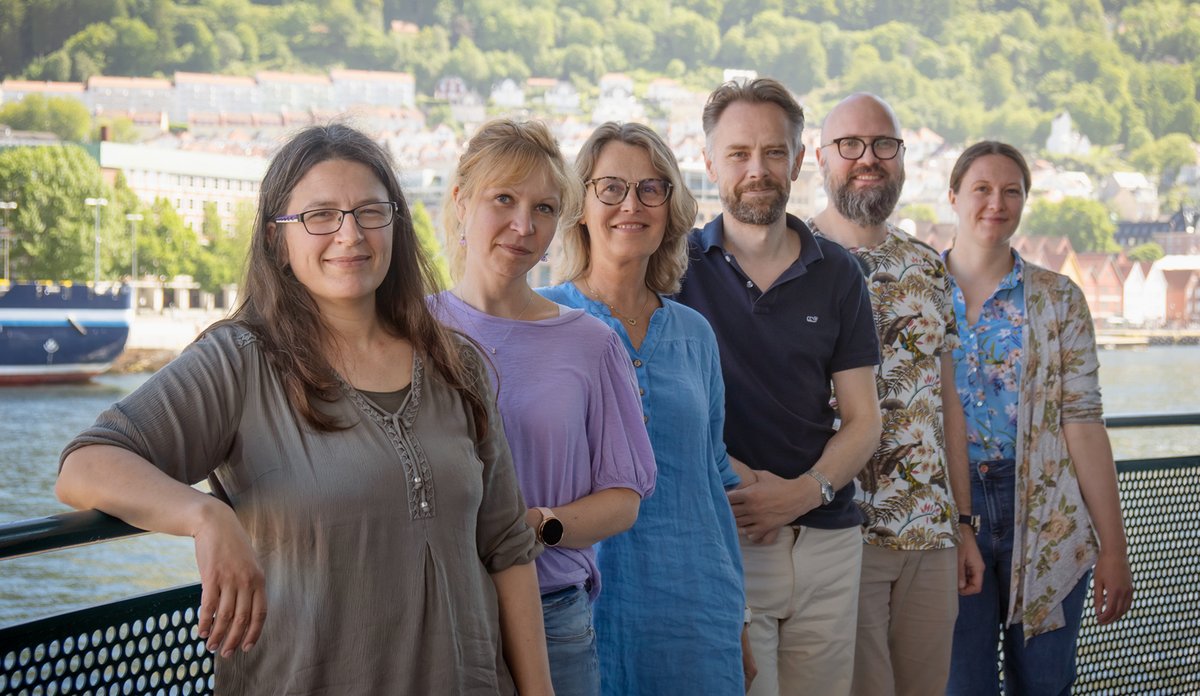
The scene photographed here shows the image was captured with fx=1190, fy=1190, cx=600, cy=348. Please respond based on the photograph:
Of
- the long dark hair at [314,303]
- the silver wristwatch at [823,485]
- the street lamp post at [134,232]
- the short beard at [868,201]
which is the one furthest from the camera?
the street lamp post at [134,232]

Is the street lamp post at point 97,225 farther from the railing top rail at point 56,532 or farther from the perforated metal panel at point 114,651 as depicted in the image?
the railing top rail at point 56,532

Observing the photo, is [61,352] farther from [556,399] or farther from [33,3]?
[556,399]

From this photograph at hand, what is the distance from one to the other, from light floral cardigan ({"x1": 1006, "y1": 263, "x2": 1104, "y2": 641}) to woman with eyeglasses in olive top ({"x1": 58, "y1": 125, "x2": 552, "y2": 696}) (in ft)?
5.11

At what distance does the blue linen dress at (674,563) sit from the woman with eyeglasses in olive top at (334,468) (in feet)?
1.31

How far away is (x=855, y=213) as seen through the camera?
2.56 metres

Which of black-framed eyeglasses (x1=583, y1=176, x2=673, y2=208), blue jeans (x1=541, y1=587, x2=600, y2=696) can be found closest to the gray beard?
black-framed eyeglasses (x1=583, y1=176, x2=673, y2=208)

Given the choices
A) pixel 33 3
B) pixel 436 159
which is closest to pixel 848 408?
pixel 436 159

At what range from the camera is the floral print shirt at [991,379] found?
2.67 m

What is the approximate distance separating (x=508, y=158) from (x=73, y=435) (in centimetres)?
2764

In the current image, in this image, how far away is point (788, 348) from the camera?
7.09 feet

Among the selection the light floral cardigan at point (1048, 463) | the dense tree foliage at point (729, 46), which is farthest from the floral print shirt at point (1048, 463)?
the dense tree foliage at point (729, 46)

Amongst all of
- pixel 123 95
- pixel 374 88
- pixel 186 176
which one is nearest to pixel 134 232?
pixel 186 176

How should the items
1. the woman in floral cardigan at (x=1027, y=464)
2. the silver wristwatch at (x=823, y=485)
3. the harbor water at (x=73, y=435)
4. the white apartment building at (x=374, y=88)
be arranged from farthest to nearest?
the white apartment building at (x=374, y=88) < the harbor water at (x=73, y=435) < the woman in floral cardigan at (x=1027, y=464) < the silver wristwatch at (x=823, y=485)

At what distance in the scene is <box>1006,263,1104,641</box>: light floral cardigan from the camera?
2650mm
